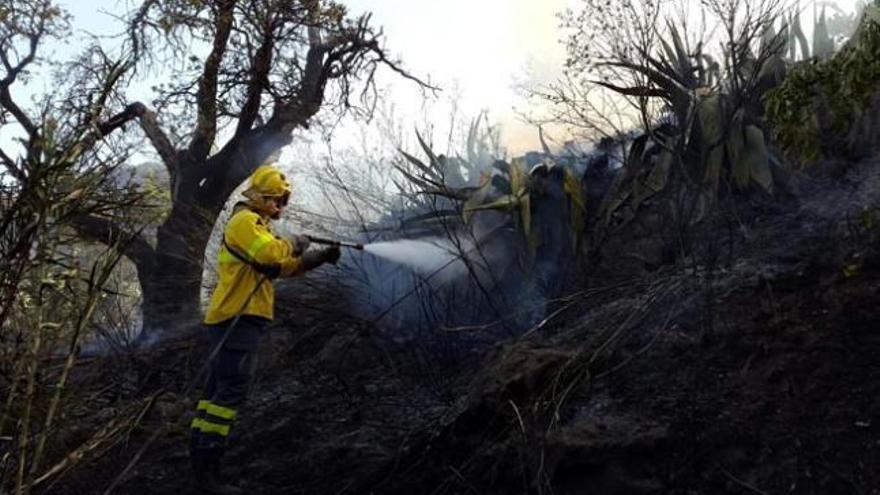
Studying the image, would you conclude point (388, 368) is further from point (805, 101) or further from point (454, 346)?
point (805, 101)

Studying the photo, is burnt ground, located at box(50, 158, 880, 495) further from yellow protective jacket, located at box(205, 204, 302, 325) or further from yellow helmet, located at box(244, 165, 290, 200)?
yellow helmet, located at box(244, 165, 290, 200)

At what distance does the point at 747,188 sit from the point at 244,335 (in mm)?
3451

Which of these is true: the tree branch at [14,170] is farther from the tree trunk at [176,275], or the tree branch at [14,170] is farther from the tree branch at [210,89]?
the tree branch at [210,89]

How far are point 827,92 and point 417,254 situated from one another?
146 inches

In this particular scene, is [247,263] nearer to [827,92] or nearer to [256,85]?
[827,92]

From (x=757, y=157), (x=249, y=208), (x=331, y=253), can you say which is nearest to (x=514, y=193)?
(x=757, y=157)

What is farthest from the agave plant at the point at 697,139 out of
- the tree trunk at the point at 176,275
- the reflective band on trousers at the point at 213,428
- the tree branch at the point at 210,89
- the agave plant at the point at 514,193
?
the tree branch at the point at 210,89

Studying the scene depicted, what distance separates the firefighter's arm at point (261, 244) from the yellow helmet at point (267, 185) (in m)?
0.17

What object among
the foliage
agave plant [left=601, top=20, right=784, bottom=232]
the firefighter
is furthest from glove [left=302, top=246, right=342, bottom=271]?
the foliage

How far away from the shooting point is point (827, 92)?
12.7 ft

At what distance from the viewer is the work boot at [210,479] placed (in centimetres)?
462

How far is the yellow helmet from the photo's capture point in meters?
4.98

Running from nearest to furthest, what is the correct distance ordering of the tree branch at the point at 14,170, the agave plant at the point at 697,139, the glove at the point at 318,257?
the tree branch at the point at 14,170 < the glove at the point at 318,257 < the agave plant at the point at 697,139

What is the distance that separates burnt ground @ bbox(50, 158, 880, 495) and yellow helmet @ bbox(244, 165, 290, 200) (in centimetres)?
98
